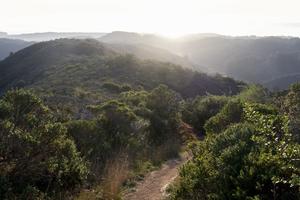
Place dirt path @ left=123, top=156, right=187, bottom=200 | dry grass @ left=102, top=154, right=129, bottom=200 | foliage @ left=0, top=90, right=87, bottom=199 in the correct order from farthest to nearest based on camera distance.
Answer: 1. dirt path @ left=123, top=156, right=187, bottom=200
2. dry grass @ left=102, top=154, right=129, bottom=200
3. foliage @ left=0, top=90, right=87, bottom=199

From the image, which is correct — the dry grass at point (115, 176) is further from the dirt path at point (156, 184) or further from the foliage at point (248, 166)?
the foliage at point (248, 166)

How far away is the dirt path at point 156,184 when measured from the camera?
9862mm

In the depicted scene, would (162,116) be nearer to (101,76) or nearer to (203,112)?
(203,112)

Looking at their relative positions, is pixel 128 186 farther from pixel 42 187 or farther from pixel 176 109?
pixel 176 109

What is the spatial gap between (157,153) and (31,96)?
5.94 meters

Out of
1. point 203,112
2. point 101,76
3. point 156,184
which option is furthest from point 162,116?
point 101,76

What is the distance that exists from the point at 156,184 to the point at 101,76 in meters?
43.4

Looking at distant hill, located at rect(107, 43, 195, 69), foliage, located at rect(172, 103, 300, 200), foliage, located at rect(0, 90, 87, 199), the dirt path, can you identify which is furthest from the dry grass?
distant hill, located at rect(107, 43, 195, 69)

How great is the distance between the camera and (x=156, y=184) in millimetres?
11156

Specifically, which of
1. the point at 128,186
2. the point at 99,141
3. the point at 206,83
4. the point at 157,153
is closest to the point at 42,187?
the point at 128,186

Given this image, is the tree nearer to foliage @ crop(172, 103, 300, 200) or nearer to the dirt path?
the dirt path

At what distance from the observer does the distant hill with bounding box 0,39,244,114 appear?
4650 cm

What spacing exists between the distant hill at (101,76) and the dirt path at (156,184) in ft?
87.1

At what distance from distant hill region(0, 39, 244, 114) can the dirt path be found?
2654 centimetres
